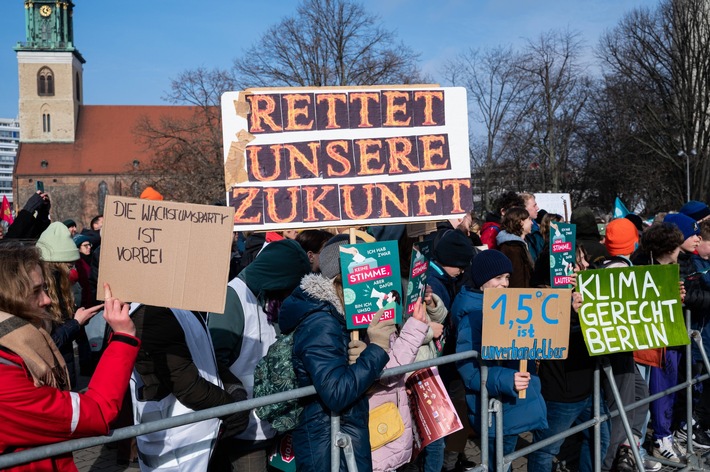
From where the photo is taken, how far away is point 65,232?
19.3 ft

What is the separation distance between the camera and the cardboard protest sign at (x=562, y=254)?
5402 mm

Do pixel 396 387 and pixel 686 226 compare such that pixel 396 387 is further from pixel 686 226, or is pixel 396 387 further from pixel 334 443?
pixel 686 226

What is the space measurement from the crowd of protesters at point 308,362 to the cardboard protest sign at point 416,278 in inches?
6.8

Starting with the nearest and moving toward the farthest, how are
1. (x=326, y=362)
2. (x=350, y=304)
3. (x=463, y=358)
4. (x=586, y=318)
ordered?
(x=326, y=362) → (x=350, y=304) → (x=463, y=358) → (x=586, y=318)

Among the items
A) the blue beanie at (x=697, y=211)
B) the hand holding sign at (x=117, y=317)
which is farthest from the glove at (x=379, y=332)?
the blue beanie at (x=697, y=211)

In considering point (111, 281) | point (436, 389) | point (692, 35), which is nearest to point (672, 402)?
point (436, 389)

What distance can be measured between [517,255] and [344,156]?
2874 mm

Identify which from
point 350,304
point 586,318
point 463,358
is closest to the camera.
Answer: point 350,304

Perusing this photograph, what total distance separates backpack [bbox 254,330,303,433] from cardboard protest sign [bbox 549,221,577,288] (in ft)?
8.27

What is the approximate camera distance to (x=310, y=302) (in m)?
3.51

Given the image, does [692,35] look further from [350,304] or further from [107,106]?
[107,106]

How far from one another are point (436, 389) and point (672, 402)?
290cm

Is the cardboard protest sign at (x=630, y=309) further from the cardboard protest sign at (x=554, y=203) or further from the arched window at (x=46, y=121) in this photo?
the arched window at (x=46, y=121)

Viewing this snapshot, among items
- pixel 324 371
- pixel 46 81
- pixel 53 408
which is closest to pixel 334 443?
pixel 324 371
